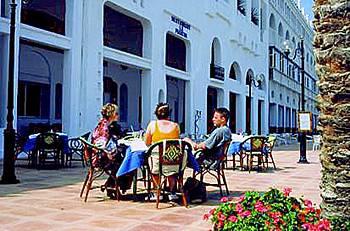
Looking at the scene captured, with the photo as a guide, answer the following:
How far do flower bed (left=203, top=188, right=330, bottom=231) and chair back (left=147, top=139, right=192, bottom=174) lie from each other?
2.51m

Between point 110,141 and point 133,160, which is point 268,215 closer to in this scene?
point 133,160

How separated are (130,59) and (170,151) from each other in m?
11.2

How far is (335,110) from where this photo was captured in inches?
114

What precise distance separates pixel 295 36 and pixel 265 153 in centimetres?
3652

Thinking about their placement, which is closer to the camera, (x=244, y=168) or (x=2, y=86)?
(x=244, y=168)

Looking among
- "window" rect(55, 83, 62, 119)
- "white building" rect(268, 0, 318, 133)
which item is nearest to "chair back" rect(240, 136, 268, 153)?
"window" rect(55, 83, 62, 119)

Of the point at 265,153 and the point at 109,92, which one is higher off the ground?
the point at 109,92

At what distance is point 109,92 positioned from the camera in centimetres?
2223

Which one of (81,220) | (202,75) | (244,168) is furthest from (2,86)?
(202,75)

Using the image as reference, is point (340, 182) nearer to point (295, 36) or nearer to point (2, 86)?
point (2, 86)

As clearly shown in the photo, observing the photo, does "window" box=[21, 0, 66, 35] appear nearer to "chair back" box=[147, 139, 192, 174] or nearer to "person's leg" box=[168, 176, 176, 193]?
"person's leg" box=[168, 176, 176, 193]

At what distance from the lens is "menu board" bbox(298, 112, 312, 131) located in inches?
540

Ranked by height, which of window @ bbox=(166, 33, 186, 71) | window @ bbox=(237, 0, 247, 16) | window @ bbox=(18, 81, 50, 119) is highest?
window @ bbox=(237, 0, 247, 16)

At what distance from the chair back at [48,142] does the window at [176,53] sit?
12.0 m
